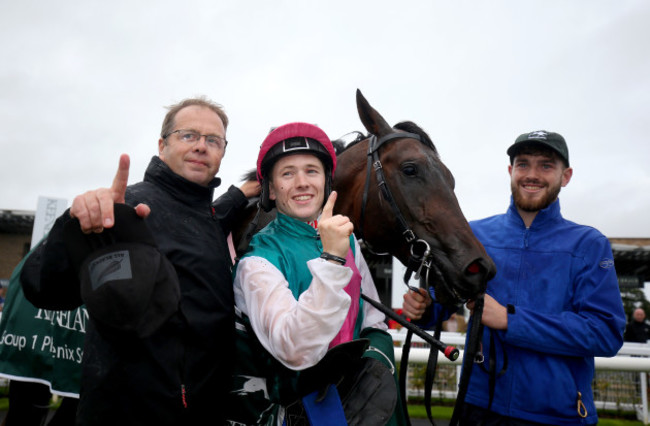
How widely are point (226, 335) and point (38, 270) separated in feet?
2.07

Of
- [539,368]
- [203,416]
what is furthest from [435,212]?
[203,416]

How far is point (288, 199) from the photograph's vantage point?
5.57 ft

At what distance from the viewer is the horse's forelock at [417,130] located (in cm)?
245

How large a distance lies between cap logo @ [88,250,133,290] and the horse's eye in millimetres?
1499

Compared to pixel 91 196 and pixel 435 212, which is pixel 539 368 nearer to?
pixel 435 212

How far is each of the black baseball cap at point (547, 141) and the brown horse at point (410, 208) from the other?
500mm

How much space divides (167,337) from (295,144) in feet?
2.90

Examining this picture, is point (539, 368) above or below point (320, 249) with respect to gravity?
below

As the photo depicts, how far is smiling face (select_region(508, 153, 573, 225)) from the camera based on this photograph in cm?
237

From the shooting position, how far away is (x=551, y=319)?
6.76 feet

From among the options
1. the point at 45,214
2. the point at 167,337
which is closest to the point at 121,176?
the point at 167,337

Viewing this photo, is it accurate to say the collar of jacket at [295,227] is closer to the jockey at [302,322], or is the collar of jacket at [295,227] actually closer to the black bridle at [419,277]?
the jockey at [302,322]

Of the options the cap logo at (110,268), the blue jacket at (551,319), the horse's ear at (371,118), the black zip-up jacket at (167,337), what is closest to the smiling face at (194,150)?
the black zip-up jacket at (167,337)

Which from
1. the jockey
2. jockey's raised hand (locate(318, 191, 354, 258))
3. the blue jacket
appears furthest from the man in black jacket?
the blue jacket
